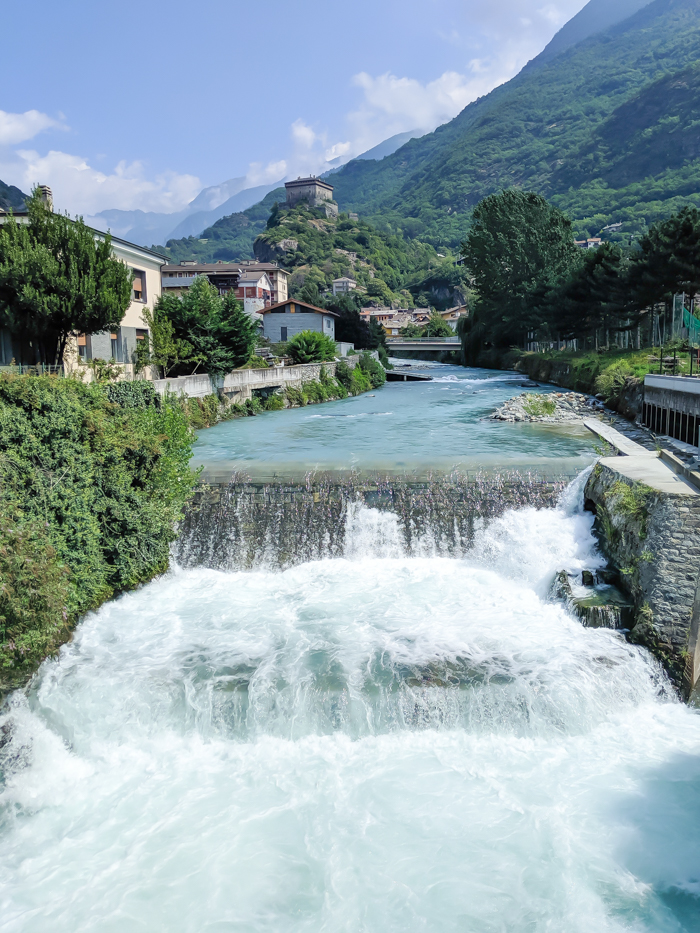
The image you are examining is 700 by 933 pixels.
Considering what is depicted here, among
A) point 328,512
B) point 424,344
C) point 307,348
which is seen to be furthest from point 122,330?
point 424,344

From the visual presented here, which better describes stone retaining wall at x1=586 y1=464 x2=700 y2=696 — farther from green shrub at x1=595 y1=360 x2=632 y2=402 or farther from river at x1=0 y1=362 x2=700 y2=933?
green shrub at x1=595 y1=360 x2=632 y2=402

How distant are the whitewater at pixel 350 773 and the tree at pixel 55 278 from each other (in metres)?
14.2

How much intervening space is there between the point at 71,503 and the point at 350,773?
6.72 metres

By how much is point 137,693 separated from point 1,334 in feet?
63.6

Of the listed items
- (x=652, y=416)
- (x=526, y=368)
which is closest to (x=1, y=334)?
(x=652, y=416)

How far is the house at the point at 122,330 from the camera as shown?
25172 mm

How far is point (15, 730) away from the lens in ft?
29.0

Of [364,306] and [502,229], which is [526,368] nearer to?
[502,229]

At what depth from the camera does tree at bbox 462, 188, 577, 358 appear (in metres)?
Result: 61.1

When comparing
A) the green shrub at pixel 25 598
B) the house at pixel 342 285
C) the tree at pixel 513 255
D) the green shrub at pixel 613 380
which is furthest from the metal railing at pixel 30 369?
the house at pixel 342 285

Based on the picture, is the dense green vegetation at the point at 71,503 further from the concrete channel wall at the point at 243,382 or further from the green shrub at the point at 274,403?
the green shrub at the point at 274,403

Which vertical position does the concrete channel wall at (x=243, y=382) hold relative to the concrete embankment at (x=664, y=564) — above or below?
above

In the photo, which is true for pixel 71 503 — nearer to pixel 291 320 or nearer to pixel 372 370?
pixel 372 370

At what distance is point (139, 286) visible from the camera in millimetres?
33125
